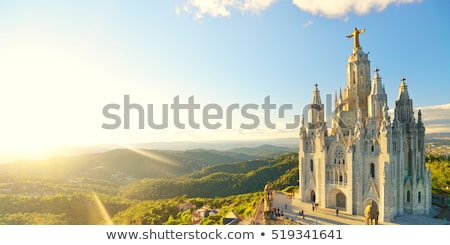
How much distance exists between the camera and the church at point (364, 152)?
12.9 meters

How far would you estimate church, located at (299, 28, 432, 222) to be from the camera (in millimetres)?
12852

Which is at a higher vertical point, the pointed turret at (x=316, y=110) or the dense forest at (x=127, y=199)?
the pointed turret at (x=316, y=110)

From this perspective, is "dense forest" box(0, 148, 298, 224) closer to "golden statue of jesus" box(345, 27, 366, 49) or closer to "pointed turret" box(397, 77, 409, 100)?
"pointed turret" box(397, 77, 409, 100)

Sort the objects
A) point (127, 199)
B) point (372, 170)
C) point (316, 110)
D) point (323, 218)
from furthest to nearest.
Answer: point (127, 199) < point (316, 110) < point (372, 170) < point (323, 218)

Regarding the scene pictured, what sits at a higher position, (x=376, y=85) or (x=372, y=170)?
(x=376, y=85)

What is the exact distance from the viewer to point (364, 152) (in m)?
13.4

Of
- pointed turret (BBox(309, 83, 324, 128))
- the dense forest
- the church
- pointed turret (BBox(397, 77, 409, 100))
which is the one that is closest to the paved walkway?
the church

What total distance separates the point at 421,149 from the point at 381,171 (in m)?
3.81

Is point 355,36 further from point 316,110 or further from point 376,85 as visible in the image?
point 316,110

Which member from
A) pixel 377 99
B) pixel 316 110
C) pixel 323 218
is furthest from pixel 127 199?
pixel 377 99

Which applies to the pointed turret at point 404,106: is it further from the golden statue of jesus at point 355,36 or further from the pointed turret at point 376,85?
the golden statue of jesus at point 355,36

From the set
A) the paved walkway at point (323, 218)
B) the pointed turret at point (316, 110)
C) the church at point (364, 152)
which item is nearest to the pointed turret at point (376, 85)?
the church at point (364, 152)

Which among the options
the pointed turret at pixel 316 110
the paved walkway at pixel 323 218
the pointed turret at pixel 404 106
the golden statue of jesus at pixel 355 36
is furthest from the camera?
the pointed turret at pixel 316 110
